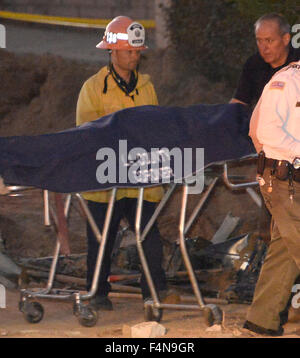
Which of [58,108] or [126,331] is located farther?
[58,108]

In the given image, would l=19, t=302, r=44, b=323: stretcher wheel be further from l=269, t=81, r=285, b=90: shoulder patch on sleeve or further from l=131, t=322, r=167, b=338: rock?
l=269, t=81, r=285, b=90: shoulder patch on sleeve

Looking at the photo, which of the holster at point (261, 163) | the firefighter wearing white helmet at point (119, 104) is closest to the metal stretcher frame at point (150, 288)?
the firefighter wearing white helmet at point (119, 104)

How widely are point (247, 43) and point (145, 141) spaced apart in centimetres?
485

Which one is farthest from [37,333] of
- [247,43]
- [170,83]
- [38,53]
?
[38,53]

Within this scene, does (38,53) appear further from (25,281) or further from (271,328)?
(271,328)

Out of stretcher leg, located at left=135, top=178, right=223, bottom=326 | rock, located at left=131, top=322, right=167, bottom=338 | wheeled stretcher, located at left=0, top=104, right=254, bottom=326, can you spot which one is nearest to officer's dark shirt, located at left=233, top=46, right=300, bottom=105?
wheeled stretcher, located at left=0, top=104, right=254, bottom=326

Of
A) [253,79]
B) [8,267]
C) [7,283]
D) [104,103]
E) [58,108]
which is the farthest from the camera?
[58,108]

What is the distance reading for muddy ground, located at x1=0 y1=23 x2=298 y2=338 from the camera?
6.18 m

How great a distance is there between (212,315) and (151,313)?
1.33ft

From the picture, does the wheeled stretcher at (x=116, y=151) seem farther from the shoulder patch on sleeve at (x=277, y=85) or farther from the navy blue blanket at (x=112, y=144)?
the shoulder patch on sleeve at (x=277, y=85)

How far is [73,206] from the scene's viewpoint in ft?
29.0

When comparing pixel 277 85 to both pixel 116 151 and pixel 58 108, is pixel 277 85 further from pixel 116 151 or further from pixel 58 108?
pixel 58 108

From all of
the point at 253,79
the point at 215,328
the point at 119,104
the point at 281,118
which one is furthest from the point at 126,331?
the point at 253,79

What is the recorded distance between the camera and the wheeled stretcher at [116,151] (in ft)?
18.7
